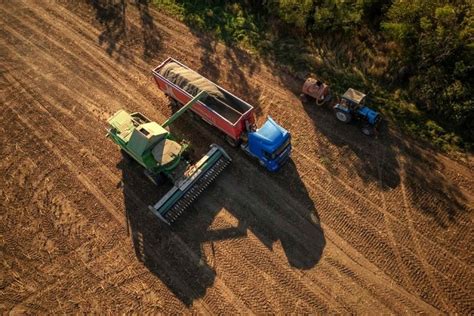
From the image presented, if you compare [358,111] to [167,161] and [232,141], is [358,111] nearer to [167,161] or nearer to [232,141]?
[232,141]

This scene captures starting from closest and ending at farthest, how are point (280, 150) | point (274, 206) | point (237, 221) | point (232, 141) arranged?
point (237, 221) → point (280, 150) → point (274, 206) → point (232, 141)

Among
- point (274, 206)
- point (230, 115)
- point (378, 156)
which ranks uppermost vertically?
point (230, 115)

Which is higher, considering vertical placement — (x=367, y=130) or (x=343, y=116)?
(x=343, y=116)

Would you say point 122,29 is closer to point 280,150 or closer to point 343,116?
point 280,150

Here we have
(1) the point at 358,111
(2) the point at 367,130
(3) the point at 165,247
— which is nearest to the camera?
(3) the point at 165,247

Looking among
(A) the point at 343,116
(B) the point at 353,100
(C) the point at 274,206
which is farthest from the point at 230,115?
(B) the point at 353,100

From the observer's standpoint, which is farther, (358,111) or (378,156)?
(358,111)

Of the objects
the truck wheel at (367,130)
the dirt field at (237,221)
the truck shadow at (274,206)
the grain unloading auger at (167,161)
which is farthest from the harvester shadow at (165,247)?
the truck wheel at (367,130)
